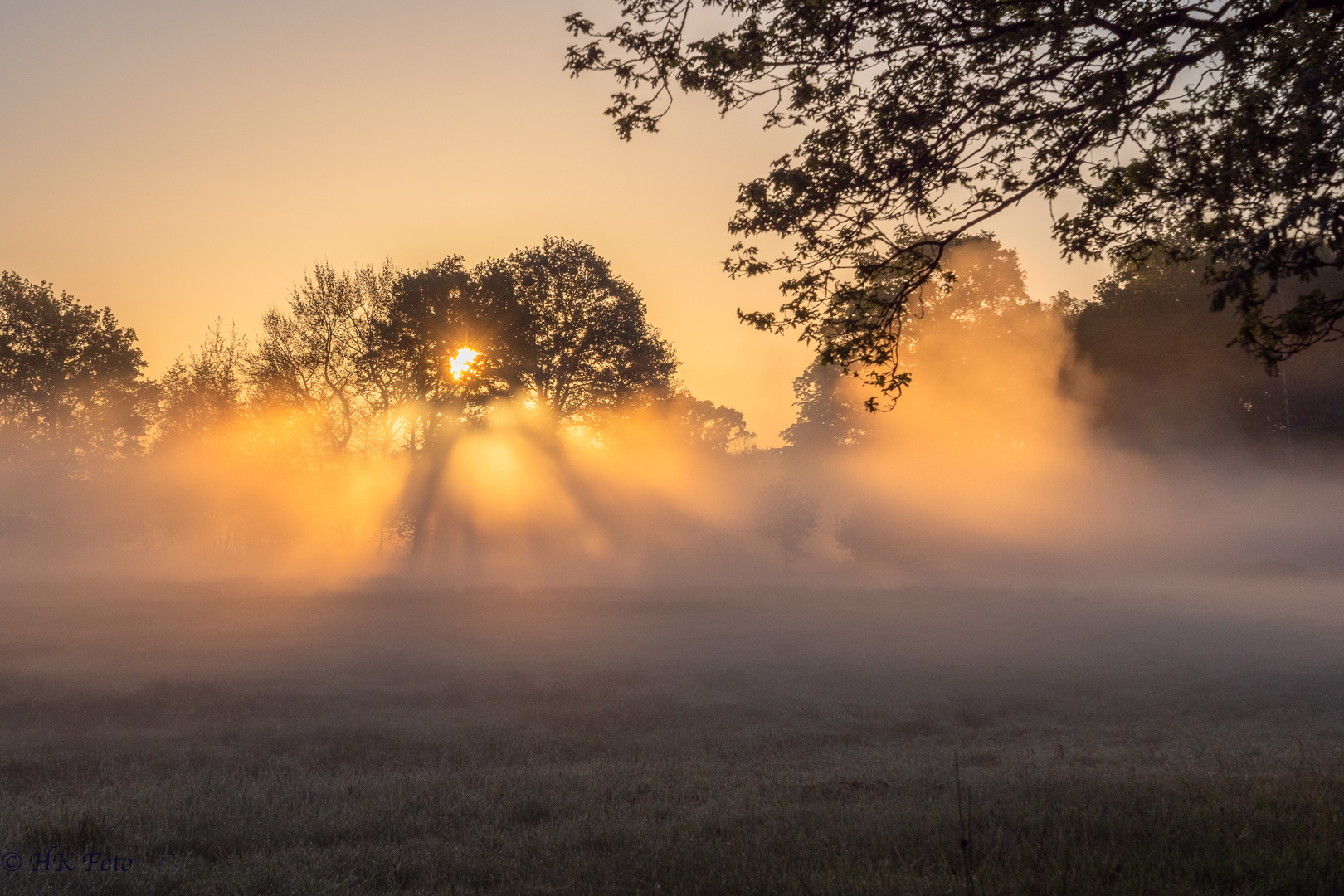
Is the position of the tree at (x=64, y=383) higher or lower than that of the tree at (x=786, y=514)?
higher

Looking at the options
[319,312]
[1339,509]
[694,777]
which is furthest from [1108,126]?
[1339,509]

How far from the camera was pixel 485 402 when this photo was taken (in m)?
39.7

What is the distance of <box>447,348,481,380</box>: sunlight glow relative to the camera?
Result: 128ft

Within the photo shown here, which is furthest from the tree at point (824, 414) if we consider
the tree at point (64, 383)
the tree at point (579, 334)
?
the tree at point (64, 383)

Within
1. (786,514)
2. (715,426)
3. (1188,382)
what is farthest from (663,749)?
(715,426)

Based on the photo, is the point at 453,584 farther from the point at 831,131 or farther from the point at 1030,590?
the point at 831,131

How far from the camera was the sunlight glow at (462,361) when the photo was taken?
39156 millimetres

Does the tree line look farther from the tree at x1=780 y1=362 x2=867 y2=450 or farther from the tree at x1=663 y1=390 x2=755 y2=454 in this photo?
the tree at x1=663 y1=390 x2=755 y2=454

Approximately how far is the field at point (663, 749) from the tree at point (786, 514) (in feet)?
86.4

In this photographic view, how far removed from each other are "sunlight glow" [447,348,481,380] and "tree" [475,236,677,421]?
257 cm

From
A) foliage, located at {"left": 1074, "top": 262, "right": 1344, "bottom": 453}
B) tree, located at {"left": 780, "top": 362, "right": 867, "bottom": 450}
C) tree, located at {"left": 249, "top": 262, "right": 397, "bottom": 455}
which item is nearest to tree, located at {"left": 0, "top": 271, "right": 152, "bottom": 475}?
tree, located at {"left": 249, "top": 262, "right": 397, "bottom": 455}

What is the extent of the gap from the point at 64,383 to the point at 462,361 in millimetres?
25616

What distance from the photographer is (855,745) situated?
13.8 metres

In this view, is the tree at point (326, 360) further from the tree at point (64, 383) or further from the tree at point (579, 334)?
the tree at point (64, 383)
